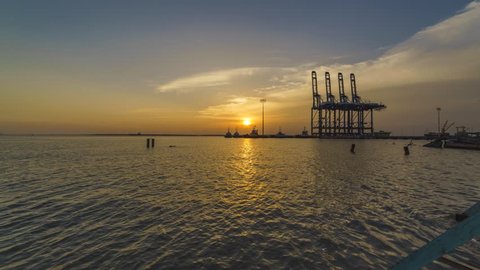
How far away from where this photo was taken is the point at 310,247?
8.16m

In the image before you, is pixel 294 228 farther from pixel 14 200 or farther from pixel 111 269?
pixel 14 200

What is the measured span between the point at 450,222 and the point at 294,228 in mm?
6300

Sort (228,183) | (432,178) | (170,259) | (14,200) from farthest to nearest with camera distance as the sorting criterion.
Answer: (432,178)
(228,183)
(14,200)
(170,259)

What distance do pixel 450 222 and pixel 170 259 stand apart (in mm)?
10721

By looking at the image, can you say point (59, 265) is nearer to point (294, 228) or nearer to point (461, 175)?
point (294, 228)

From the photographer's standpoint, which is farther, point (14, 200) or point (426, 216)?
point (14, 200)

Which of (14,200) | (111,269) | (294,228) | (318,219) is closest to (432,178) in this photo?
(318,219)

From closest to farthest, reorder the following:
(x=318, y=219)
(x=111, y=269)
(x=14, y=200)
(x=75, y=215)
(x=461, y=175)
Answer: (x=111, y=269) → (x=318, y=219) → (x=75, y=215) → (x=14, y=200) → (x=461, y=175)

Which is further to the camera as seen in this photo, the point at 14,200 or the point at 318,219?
the point at 14,200

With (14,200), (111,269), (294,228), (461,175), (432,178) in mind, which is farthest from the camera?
(461,175)

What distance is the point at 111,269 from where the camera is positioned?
686 cm

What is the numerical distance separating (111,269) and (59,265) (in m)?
1.54

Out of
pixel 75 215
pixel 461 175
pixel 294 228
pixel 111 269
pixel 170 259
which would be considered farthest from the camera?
pixel 461 175

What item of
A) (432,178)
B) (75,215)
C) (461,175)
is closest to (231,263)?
(75,215)
